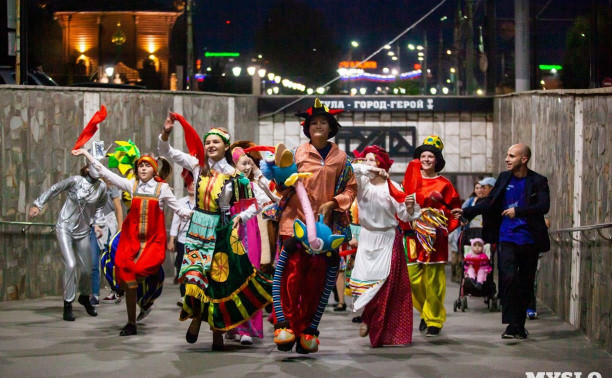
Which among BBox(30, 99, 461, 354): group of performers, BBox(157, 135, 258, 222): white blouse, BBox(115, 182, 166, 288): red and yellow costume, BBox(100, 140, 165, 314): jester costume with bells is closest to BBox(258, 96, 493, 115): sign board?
BBox(30, 99, 461, 354): group of performers

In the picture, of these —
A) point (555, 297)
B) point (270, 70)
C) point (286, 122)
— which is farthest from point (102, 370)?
point (270, 70)

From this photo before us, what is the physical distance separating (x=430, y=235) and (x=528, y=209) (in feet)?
3.74

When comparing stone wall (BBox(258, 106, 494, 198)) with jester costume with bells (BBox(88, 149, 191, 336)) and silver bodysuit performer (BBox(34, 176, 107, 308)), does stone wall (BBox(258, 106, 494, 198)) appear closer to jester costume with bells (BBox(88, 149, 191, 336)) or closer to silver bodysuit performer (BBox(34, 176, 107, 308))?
silver bodysuit performer (BBox(34, 176, 107, 308))

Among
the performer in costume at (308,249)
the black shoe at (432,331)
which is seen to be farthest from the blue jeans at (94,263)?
the performer in costume at (308,249)

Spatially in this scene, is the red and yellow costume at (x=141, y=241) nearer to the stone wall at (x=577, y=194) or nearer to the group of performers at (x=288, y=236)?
the group of performers at (x=288, y=236)

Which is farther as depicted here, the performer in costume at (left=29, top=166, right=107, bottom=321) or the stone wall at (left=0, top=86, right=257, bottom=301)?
the stone wall at (left=0, top=86, right=257, bottom=301)

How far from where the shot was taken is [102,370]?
935 centimetres

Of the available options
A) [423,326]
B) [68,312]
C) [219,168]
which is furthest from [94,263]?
[423,326]

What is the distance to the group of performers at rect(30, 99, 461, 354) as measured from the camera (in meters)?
10.0

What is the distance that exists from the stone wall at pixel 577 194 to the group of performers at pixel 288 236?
1420 millimetres

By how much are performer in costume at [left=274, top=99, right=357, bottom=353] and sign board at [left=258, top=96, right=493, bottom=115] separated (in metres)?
10.9

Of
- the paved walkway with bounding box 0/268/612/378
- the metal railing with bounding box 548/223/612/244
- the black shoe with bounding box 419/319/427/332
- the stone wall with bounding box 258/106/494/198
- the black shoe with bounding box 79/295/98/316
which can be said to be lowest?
the paved walkway with bounding box 0/268/612/378

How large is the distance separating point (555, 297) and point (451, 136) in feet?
25.7

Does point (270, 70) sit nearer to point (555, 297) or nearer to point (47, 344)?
point (555, 297)
